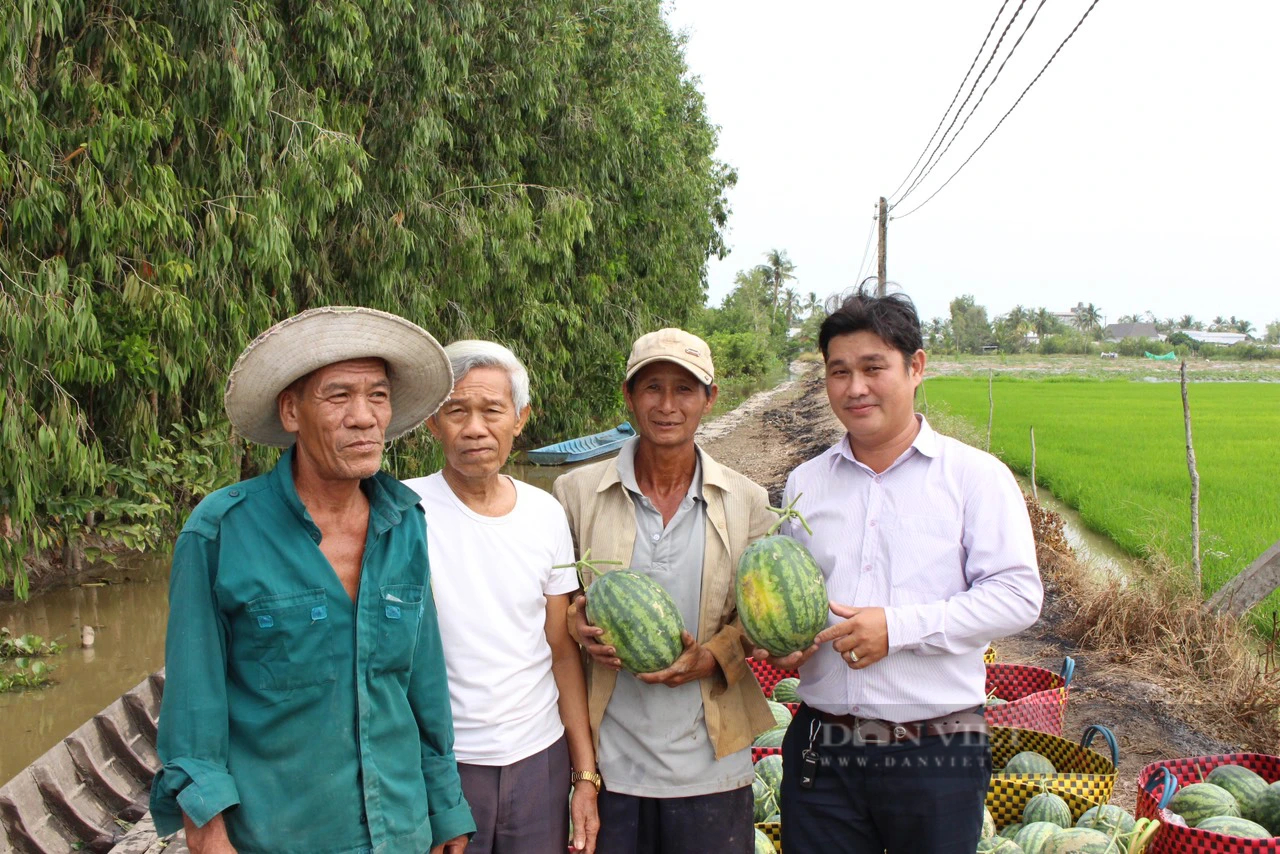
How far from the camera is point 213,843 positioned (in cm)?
210

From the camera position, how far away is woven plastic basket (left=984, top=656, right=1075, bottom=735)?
4.88m

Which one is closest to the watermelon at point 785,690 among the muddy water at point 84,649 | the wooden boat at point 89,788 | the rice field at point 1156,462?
the wooden boat at point 89,788

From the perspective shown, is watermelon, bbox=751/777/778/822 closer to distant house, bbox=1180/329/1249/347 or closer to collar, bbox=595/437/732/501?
collar, bbox=595/437/732/501

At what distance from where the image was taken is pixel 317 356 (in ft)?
7.54

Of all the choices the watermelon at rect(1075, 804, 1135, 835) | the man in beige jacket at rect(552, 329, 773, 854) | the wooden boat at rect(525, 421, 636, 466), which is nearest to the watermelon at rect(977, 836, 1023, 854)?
the watermelon at rect(1075, 804, 1135, 835)

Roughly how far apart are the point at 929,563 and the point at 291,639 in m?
1.61

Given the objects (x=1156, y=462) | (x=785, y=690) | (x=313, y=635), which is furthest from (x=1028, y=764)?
(x=1156, y=462)

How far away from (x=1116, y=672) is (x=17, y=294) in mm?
8778

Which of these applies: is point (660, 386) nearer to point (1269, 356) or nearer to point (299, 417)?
point (299, 417)

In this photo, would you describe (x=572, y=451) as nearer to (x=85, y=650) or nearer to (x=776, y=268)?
(x=85, y=650)

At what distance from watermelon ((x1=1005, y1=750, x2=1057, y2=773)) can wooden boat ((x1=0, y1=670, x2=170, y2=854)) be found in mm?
4208

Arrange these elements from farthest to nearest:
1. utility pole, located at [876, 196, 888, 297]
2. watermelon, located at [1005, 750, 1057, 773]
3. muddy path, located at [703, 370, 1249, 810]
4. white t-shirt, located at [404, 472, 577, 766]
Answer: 1. utility pole, located at [876, 196, 888, 297]
2. muddy path, located at [703, 370, 1249, 810]
3. watermelon, located at [1005, 750, 1057, 773]
4. white t-shirt, located at [404, 472, 577, 766]

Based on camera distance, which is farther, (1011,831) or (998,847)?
(1011,831)

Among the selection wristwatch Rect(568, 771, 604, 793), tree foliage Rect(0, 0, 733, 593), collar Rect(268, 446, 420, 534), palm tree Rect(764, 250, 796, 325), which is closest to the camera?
collar Rect(268, 446, 420, 534)
